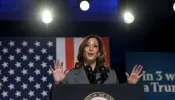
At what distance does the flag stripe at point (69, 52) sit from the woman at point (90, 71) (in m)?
2.01

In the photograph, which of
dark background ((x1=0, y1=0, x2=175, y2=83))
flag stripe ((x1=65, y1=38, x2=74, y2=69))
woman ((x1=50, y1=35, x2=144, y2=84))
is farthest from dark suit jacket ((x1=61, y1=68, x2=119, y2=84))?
dark background ((x1=0, y1=0, x2=175, y2=83))

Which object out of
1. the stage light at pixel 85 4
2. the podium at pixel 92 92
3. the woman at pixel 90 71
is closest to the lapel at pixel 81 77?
the woman at pixel 90 71

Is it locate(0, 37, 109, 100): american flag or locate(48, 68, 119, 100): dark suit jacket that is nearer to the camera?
locate(48, 68, 119, 100): dark suit jacket

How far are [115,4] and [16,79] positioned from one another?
1829mm

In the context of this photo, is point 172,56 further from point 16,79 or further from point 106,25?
point 16,79

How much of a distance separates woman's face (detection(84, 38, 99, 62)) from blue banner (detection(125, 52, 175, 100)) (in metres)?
Answer: 2.10

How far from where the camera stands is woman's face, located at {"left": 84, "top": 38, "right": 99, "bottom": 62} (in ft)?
7.25

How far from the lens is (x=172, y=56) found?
4.50m

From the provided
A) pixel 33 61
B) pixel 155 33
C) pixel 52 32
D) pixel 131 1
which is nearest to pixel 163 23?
pixel 155 33

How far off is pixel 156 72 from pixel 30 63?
1.60m

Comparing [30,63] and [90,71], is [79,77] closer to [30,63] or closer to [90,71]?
[90,71]

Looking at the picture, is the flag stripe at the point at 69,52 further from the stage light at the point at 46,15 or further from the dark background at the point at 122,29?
the dark background at the point at 122,29

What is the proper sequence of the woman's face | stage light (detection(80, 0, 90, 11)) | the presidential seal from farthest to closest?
stage light (detection(80, 0, 90, 11)), the woman's face, the presidential seal

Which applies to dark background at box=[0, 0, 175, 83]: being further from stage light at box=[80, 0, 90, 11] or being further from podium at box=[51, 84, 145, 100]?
podium at box=[51, 84, 145, 100]
